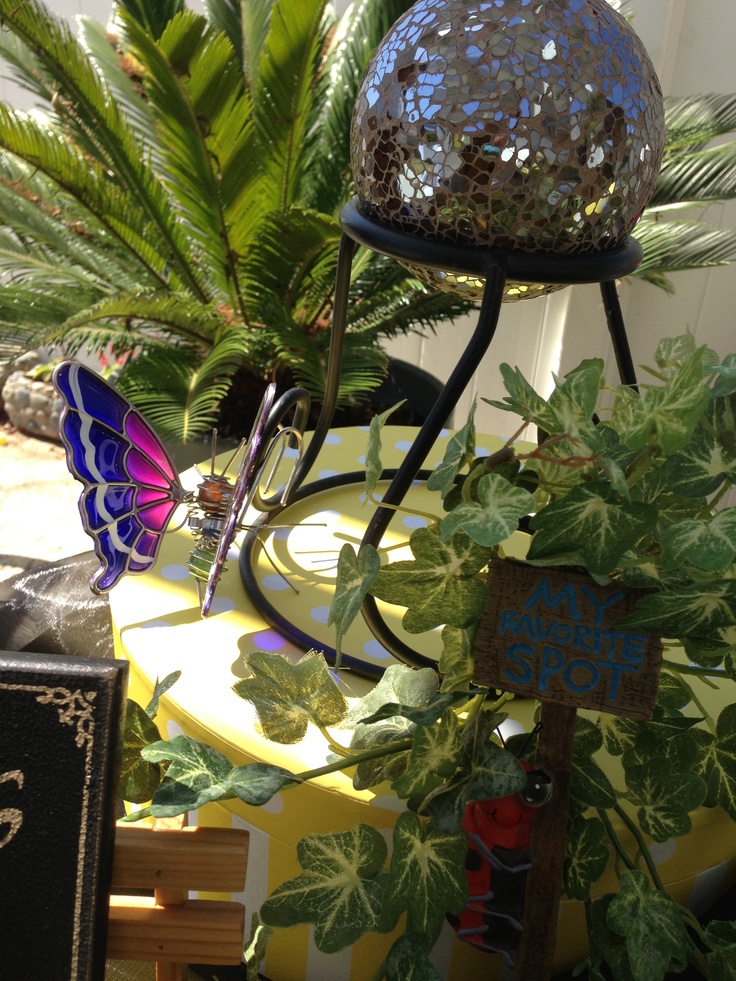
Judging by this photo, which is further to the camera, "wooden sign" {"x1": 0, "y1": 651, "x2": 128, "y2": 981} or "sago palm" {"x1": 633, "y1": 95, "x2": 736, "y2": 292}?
"sago palm" {"x1": 633, "y1": 95, "x2": 736, "y2": 292}

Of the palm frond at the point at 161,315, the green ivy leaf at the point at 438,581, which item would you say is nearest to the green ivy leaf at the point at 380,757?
the green ivy leaf at the point at 438,581

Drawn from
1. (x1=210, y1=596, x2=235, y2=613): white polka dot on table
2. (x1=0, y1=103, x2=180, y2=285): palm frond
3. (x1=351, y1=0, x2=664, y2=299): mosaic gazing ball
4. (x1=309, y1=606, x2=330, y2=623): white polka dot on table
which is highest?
(x1=0, y1=103, x2=180, y2=285): palm frond

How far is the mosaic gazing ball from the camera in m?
0.60

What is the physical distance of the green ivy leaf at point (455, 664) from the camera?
1.91ft

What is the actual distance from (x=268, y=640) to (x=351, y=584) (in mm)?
333

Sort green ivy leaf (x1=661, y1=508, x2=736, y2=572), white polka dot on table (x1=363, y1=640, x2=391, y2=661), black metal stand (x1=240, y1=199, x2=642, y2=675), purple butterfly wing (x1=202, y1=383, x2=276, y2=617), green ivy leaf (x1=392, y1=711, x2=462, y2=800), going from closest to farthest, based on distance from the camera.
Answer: green ivy leaf (x1=661, y1=508, x2=736, y2=572) → green ivy leaf (x1=392, y1=711, x2=462, y2=800) → black metal stand (x1=240, y1=199, x2=642, y2=675) → purple butterfly wing (x1=202, y1=383, x2=276, y2=617) → white polka dot on table (x1=363, y1=640, x2=391, y2=661)

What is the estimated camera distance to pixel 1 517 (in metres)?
2.55

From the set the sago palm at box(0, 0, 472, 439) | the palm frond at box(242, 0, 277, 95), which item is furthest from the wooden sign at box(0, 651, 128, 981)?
the palm frond at box(242, 0, 277, 95)

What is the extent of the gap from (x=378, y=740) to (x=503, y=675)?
0.39 ft

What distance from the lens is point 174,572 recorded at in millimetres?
938

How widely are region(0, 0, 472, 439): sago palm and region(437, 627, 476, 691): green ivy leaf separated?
1210 millimetres

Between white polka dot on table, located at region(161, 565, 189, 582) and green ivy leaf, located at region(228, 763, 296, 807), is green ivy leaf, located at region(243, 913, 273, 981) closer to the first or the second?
green ivy leaf, located at region(228, 763, 296, 807)

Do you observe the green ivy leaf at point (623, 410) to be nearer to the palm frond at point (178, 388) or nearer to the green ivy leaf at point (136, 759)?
the green ivy leaf at point (136, 759)

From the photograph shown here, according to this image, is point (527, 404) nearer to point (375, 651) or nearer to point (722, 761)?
point (722, 761)
